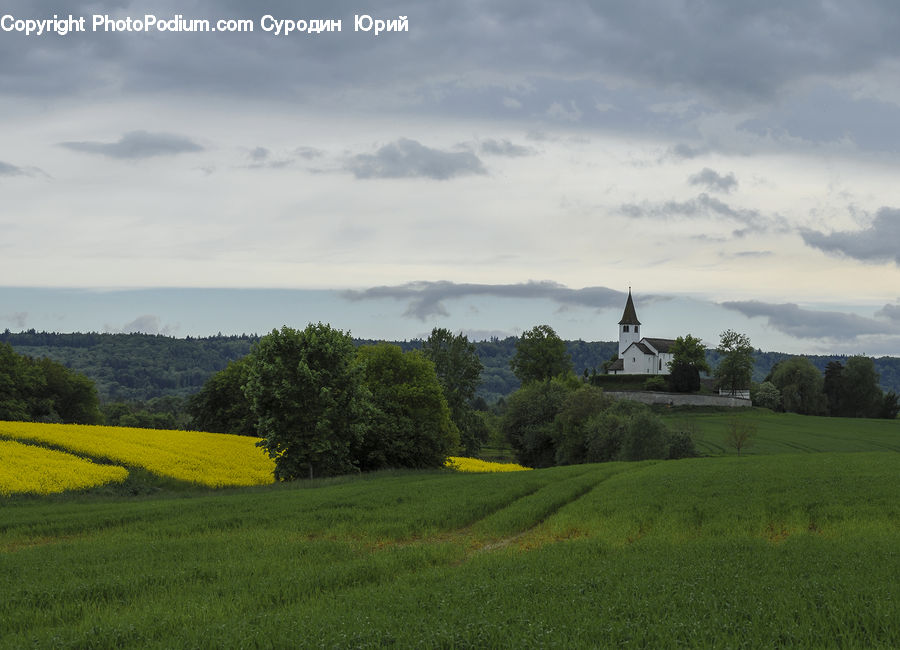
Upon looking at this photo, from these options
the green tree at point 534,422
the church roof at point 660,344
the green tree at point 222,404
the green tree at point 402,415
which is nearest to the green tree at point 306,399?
the green tree at point 402,415

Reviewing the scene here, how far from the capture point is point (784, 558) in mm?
16469

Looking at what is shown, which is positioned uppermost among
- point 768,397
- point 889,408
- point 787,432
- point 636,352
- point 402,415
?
point 636,352

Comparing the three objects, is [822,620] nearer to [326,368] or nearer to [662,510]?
[662,510]

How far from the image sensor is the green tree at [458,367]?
280 feet

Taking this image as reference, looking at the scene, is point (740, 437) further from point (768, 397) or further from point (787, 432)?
point (768, 397)

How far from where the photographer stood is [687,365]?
13000 centimetres

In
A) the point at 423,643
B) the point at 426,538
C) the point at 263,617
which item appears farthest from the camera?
the point at 426,538

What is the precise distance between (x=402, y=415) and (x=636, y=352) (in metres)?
115

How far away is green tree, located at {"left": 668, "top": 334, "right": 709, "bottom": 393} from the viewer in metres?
129

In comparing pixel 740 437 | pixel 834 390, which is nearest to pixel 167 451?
pixel 740 437

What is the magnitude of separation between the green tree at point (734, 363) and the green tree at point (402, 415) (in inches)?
3646

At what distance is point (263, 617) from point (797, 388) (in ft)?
486

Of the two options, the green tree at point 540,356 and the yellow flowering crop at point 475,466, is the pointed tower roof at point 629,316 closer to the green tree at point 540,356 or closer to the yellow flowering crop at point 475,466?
the green tree at point 540,356

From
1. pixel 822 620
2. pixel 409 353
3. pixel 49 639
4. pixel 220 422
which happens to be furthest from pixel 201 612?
pixel 220 422
